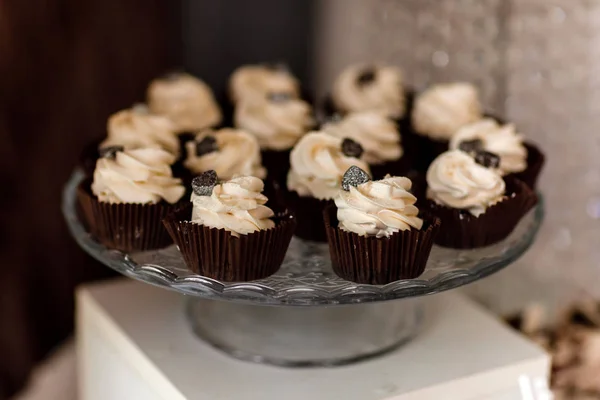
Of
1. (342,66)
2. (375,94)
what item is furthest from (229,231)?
(342,66)

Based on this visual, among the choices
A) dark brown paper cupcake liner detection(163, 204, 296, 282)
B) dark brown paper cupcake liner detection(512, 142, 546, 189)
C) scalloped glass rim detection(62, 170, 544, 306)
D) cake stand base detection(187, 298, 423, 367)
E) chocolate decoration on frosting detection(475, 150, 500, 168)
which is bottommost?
cake stand base detection(187, 298, 423, 367)

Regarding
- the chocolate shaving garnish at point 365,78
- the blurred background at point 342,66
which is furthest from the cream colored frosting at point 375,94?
the blurred background at point 342,66

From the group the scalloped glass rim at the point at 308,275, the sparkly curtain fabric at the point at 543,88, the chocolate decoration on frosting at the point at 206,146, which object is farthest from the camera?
the sparkly curtain fabric at the point at 543,88

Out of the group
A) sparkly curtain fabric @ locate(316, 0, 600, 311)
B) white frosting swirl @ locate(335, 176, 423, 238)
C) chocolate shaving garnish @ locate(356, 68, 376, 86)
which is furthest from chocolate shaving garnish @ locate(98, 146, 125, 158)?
sparkly curtain fabric @ locate(316, 0, 600, 311)

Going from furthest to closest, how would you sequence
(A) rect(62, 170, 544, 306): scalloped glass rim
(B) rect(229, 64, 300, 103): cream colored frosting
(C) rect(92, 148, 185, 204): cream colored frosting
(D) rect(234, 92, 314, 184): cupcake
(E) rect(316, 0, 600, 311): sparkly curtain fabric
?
(B) rect(229, 64, 300, 103): cream colored frosting, (E) rect(316, 0, 600, 311): sparkly curtain fabric, (D) rect(234, 92, 314, 184): cupcake, (C) rect(92, 148, 185, 204): cream colored frosting, (A) rect(62, 170, 544, 306): scalloped glass rim

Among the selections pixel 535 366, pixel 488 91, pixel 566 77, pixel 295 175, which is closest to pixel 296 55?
pixel 488 91

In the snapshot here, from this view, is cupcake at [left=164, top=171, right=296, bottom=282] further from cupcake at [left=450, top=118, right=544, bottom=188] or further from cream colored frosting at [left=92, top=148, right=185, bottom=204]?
cupcake at [left=450, top=118, right=544, bottom=188]

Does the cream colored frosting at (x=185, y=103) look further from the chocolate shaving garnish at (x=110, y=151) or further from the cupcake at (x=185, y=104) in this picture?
the chocolate shaving garnish at (x=110, y=151)

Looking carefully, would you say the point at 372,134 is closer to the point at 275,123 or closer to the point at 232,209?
the point at 275,123
